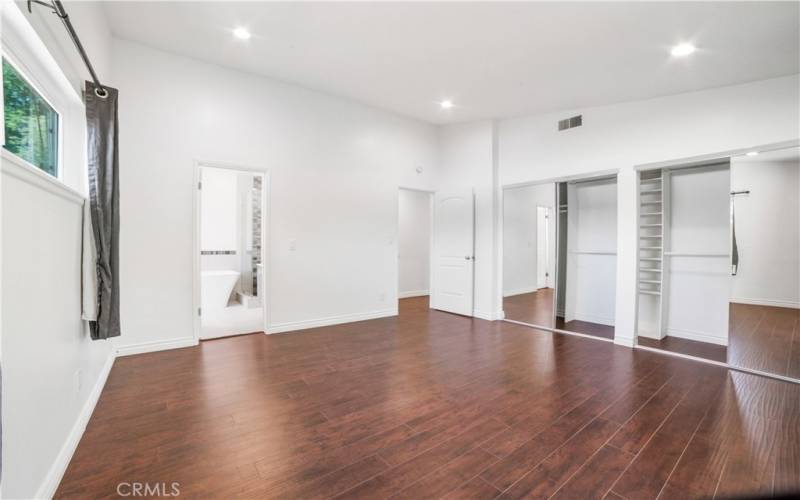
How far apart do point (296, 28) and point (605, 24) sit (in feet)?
8.76

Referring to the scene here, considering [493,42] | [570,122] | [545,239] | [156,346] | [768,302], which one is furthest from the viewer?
[545,239]

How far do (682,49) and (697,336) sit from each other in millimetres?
3233

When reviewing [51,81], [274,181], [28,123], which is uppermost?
[51,81]

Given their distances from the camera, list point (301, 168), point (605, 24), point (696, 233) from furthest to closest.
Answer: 1. point (301, 168)
2. point (696, 233)
3. point (605, 24)

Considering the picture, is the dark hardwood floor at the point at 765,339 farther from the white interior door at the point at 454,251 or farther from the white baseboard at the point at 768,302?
the white interior door at the point at 454,251

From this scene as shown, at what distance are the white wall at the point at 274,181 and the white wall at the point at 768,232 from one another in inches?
203

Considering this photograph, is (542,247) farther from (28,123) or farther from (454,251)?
(28,123)

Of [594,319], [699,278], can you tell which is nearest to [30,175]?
[699,278]

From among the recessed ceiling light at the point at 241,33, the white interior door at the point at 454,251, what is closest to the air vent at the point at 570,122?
the white interior door at the point at 454,251

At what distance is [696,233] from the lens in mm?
4203

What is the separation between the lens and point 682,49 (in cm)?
311

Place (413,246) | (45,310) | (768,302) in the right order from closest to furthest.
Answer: (45,310), (768,302), (413,246)

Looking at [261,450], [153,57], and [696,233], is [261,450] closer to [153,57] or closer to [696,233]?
[153,57]

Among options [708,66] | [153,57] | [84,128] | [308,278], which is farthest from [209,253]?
[708,66]
